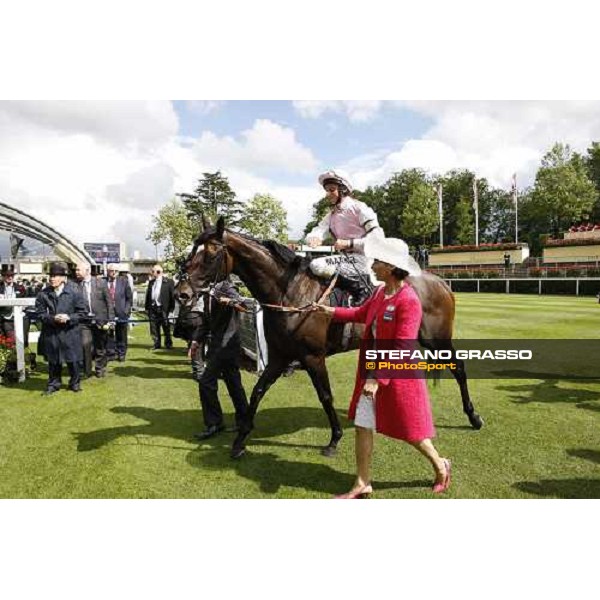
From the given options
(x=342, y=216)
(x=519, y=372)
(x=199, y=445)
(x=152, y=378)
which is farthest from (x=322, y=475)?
(x=152, y=378)

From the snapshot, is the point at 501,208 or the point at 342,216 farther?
the point at 501,208

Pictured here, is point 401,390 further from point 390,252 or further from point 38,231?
point 38,231

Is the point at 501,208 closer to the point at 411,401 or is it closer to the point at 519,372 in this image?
the point at 519,372

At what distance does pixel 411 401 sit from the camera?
335 centimetres

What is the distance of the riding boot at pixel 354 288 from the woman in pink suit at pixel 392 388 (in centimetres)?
147

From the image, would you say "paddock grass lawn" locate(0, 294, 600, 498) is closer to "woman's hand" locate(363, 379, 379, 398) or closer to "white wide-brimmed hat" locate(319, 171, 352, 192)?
"woman's hand" locate(363, 379, 379, 398)

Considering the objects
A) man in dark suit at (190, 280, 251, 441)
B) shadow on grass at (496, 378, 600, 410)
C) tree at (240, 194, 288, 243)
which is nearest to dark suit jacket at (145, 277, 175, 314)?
man in dark suit at (190, 280, 251, 441)

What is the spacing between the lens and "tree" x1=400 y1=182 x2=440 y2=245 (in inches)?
1277

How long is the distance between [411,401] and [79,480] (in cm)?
306

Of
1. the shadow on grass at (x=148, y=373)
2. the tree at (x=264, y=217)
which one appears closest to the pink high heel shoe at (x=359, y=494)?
the shadow on grass at (x=148, y=373)

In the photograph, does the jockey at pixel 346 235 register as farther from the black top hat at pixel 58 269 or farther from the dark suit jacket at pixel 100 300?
the dark suit jacket at pixel 100 300

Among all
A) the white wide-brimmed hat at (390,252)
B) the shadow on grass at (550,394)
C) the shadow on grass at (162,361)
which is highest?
the white wide-brimmed hat at (390,252)

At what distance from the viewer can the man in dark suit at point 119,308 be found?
10.3 metres

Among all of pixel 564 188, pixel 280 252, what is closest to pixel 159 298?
pixel 280 252
